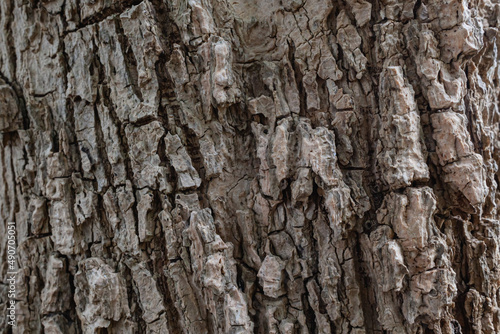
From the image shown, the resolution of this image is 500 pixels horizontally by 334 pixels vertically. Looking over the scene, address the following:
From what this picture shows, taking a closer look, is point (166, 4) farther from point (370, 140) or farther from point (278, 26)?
point (370, 140)

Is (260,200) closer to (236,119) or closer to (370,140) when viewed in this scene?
(236,119)

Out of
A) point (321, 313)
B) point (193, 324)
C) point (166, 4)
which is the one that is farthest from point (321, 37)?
point (193, 324)

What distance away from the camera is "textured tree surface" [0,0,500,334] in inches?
43.2

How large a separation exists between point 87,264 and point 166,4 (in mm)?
879

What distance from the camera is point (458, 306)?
116 cm

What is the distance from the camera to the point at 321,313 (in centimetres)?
111

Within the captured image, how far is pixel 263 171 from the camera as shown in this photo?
1147mm

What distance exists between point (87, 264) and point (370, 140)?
977 millimetres

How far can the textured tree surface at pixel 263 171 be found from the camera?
1098 mm

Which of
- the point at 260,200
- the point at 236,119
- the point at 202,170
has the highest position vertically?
the point at 236,119

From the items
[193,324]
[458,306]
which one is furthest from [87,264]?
[458,306]

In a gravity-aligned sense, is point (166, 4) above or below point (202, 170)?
above

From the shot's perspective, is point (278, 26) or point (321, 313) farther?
point (278, 26)

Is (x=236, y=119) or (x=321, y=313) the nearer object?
(x=321, y=313)
